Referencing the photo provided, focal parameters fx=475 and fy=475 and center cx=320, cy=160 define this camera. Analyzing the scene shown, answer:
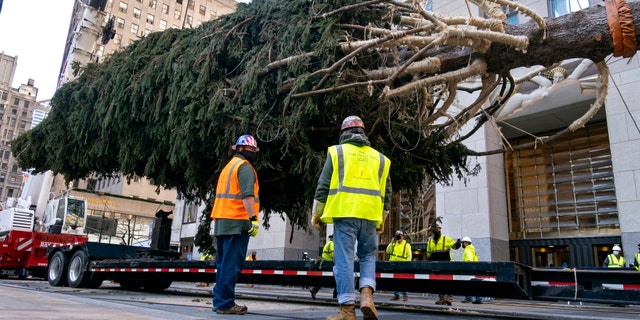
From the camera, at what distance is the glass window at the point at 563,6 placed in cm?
1614

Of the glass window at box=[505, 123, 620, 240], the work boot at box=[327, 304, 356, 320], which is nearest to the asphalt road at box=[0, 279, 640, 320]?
the work boot at box=[327, 304, 356, 320]

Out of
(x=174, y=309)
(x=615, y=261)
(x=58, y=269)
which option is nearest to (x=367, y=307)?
(x=174, y=309)

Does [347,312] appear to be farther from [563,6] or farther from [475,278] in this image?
[563,6]

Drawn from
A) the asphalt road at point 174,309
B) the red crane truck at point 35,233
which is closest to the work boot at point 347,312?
the asphalt road at point 174,309

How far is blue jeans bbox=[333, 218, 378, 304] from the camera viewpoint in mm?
4121

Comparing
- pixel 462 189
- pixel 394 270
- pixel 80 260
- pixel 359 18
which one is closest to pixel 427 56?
pixel 359 18

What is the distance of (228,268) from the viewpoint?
495cm

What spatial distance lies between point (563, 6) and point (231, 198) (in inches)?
620

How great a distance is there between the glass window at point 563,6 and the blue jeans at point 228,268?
15393 millimetres

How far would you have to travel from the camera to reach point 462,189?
1694cm

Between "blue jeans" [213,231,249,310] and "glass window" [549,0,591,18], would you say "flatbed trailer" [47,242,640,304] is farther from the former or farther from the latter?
"glass window" [549,0,591,18]

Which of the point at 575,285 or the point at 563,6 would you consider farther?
the point at 563,6

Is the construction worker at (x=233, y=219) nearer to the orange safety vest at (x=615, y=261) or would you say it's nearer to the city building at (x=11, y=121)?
the orange safety vest at (x=615, y=261)

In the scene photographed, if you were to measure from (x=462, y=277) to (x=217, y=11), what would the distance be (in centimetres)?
8388
